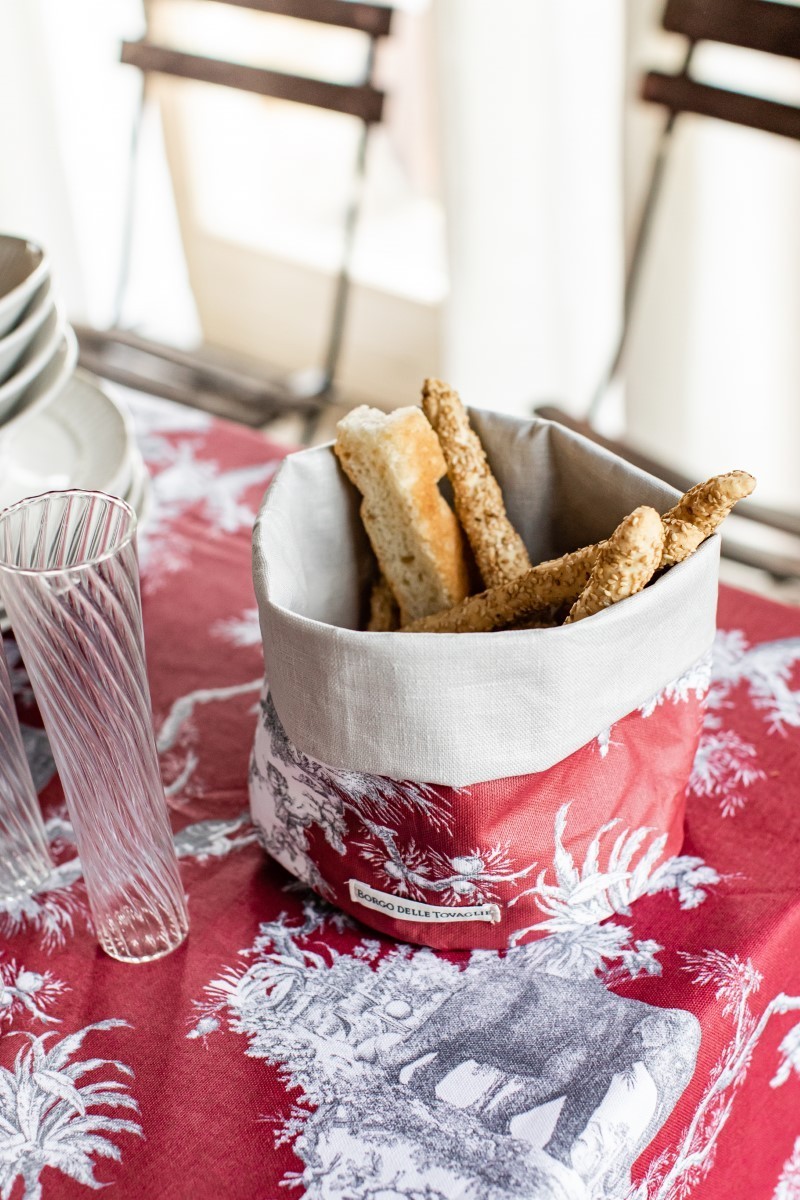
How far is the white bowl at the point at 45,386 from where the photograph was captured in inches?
29.4

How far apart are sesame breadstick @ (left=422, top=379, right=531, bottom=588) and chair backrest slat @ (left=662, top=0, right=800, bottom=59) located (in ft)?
3.14

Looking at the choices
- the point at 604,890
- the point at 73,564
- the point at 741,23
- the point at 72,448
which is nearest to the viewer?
the point at 73,564

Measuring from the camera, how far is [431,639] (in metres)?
0.49

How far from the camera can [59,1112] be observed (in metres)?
0.55

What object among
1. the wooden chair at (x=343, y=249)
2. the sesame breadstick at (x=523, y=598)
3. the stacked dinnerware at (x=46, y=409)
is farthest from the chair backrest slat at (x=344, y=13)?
the sesame breadstick at (x=523, y=598)

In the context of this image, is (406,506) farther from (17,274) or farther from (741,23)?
(741,23)

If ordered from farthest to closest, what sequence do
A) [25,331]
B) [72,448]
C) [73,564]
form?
[72,448]
[25,331]
[73,564]

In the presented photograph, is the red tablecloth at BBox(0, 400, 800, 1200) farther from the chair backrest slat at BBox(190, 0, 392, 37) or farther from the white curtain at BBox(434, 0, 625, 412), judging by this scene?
the white curtain at BBox(434, 0, 625, 412)

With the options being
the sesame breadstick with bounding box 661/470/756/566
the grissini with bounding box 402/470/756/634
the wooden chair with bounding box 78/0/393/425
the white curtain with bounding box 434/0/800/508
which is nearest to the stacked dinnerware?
the grissini with bounding box 402/470/756/634

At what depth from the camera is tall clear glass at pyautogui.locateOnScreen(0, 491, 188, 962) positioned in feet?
1.66

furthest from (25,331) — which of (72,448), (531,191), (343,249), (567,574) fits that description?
(531,191)

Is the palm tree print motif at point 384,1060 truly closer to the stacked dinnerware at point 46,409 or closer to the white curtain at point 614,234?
the stacked dinnerware at point 46,409

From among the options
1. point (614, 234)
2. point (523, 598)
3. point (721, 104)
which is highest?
point (721, 104)

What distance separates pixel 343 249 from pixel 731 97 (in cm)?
63
